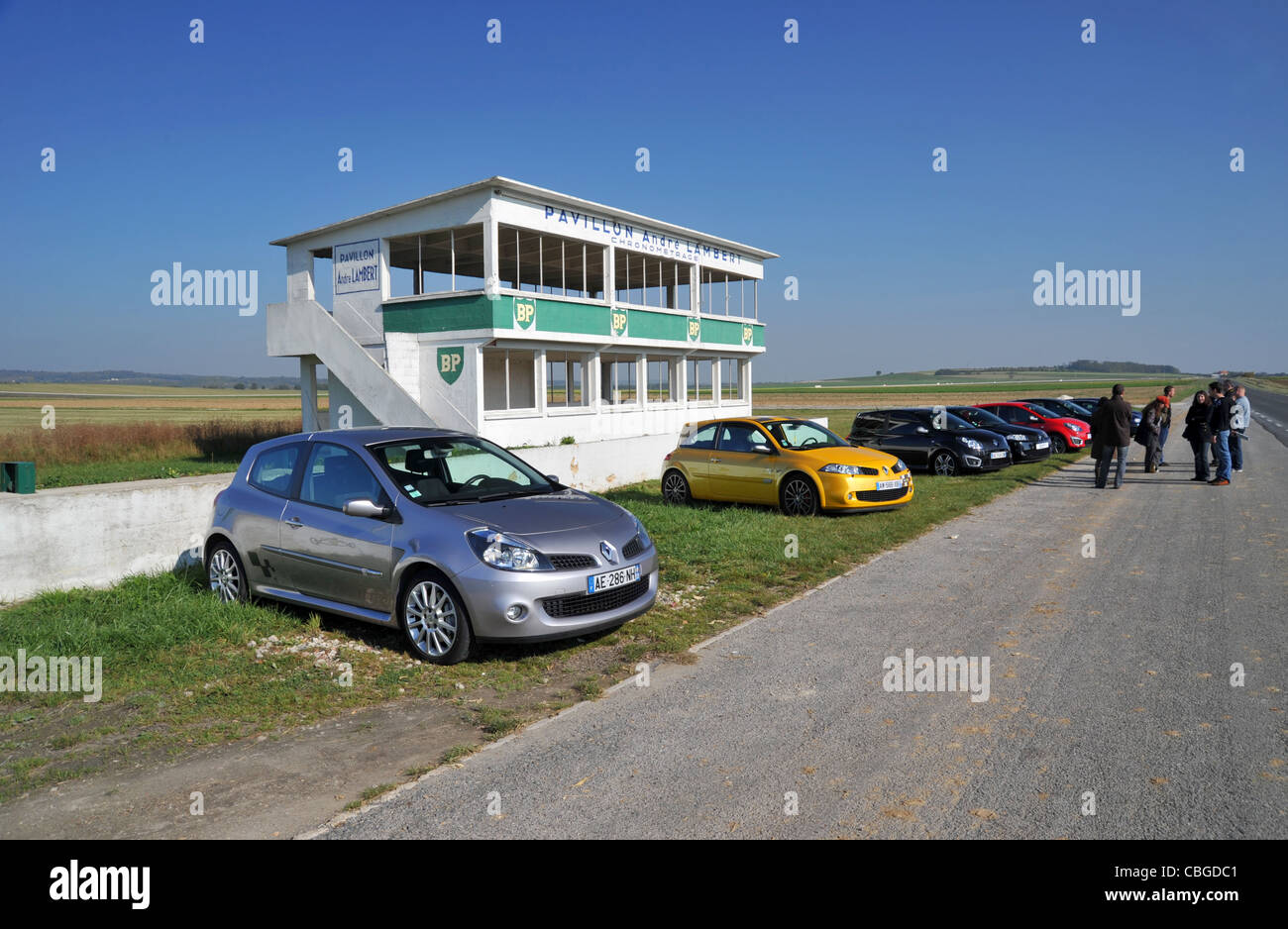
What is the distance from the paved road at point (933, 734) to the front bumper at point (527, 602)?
77 centimetres

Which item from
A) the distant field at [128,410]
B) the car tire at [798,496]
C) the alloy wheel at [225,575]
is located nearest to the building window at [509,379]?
the car tire at [798,496]

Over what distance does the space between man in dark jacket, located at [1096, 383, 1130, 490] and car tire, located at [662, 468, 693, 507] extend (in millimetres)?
7916

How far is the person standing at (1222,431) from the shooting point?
16.2 m

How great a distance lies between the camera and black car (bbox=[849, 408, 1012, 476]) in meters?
18.9

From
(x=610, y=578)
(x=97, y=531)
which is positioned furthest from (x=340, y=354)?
(x=610, y=578)

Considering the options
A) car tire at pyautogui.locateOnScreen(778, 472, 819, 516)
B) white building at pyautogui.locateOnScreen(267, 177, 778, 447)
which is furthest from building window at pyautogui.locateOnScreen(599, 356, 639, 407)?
car tire at pyautogui.locateOnScreen(778, 472, 819, 516)

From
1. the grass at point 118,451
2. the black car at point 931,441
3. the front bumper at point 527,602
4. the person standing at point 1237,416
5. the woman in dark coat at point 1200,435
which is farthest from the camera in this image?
the grass at point 118,451

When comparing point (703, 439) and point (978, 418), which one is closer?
point (703, 439)

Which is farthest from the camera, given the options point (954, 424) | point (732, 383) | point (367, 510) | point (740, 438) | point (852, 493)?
point (732, 383)

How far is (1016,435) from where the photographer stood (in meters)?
21.8

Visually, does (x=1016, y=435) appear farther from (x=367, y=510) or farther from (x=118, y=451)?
(x=118, y=451)

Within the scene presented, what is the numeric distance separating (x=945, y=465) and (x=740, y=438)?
695 cm

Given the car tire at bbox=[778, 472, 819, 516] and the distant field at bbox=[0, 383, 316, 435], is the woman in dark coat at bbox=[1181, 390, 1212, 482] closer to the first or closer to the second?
the car tire at bbox=[778, 472, 819, 516]

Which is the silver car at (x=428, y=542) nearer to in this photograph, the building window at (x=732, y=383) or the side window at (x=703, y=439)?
the side window at (x=703, y=439)
